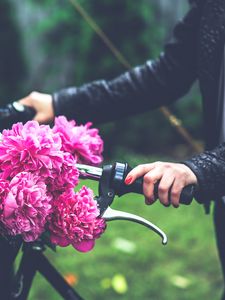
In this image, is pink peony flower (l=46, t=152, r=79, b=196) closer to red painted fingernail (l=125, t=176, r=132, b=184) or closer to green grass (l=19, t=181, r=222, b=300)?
red painted fingernail (l=125, t=176, r=132, b=184)

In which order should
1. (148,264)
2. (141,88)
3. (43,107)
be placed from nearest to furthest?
(43,107)
(141,88)
(148,264)

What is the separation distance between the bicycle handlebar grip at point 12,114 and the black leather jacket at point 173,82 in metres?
0.19

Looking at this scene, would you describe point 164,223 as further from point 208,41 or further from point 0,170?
point 0,170

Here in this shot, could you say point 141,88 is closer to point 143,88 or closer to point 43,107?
point 143,88

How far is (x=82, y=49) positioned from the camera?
268 inches

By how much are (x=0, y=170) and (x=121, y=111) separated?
95cm

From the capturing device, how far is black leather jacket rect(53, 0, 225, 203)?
210cm

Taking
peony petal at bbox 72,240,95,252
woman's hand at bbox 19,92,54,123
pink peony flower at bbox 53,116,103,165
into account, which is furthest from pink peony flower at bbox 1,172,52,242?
woman's hand at bbox 19,92,54,123

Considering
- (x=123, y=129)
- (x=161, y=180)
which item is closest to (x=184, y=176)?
(x=161, y=180)

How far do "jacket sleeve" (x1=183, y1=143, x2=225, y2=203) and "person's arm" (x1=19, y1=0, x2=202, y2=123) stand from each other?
0.70 meters

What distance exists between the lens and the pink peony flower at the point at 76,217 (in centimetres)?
157

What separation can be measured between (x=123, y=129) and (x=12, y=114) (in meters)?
4.93

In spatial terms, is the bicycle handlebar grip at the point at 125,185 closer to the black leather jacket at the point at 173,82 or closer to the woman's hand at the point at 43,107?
the black leather jacket at the point at 173,82

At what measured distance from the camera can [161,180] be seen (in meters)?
1.59
